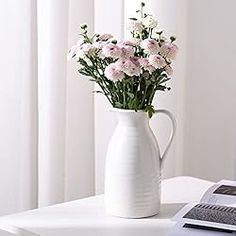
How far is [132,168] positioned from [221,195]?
9.9 inches

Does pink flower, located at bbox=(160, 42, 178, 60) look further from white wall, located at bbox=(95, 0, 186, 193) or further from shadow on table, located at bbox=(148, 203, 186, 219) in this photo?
Result: white wall, located at bbox=(95, 0, 186, 193)

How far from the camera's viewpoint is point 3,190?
168 cm

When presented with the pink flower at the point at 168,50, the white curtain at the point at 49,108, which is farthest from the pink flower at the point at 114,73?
the white curtain at the point at 49,108

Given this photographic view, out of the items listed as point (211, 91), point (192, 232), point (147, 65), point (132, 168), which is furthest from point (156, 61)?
point (211, 91)

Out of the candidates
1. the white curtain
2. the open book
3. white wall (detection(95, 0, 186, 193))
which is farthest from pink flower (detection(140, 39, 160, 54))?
white wall (detection(95, 0, 186, 193))

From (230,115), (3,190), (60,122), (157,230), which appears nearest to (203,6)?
(230,115)

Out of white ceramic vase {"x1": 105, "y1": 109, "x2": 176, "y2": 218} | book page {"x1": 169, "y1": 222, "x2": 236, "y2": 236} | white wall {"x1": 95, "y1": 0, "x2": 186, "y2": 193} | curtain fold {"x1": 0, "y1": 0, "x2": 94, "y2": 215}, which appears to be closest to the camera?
book page {"x1": 169, "y1": 222, "x2": 236, "y2": 236}

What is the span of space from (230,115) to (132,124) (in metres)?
1.01

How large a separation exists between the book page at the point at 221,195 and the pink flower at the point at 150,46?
1.18 ft

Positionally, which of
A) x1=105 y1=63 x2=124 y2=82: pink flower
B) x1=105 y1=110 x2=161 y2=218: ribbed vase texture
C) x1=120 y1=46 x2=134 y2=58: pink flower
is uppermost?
x1=120 y1=46 x2=134 y2=58: pink flower

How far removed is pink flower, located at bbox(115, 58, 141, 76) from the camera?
1154 mm

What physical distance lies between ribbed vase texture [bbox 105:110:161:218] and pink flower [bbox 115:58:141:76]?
0.09 m

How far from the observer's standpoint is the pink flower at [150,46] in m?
1.18

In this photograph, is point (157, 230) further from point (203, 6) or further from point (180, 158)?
point (203, 6)
